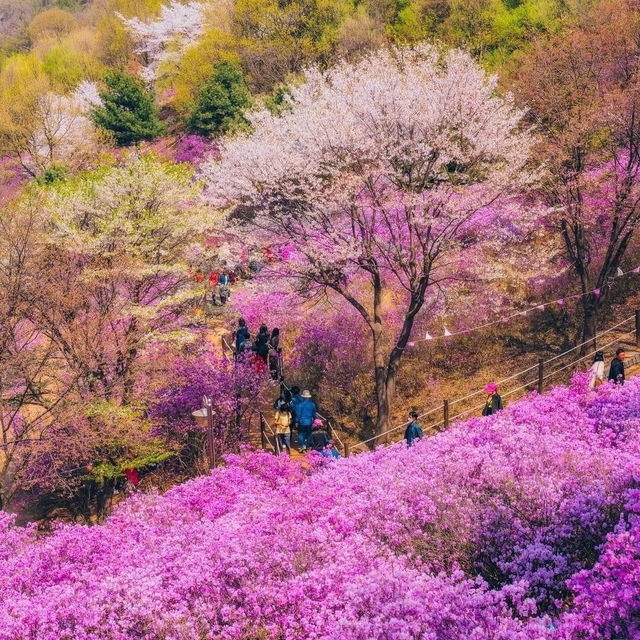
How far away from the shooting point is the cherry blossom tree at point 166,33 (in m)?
60.1

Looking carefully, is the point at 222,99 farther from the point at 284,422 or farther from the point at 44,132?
the point at 284,422

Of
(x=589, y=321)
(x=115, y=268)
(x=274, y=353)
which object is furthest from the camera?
(x=274, y=353)

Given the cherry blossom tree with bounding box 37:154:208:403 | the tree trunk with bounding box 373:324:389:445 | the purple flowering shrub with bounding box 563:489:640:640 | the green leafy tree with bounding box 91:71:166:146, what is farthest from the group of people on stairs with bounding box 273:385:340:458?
the green leafy tree with bounding box 91:71:166:146

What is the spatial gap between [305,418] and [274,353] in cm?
494

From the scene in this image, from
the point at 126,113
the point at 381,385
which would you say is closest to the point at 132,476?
the point at 381,385

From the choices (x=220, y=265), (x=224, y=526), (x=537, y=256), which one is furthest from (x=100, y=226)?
(x=537, y=256)

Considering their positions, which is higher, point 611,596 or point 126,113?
point 126,113

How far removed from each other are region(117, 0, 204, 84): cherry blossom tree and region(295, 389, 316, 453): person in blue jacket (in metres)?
50.7

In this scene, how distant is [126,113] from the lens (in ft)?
148

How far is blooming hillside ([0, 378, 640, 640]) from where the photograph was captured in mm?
5965

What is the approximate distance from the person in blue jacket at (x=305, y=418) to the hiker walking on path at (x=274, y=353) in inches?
160

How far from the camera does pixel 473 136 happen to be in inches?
682

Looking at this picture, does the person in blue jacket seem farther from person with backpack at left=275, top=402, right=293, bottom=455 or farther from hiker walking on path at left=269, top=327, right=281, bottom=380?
hiker walking on path at left=269, top=327, right=281, bottom=380

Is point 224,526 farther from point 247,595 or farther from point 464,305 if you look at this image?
point 464,305
